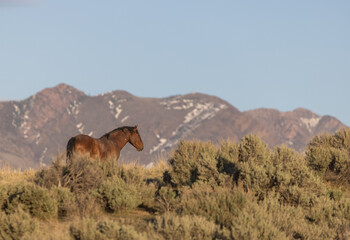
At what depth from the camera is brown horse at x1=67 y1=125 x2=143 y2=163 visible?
1911 centimetres

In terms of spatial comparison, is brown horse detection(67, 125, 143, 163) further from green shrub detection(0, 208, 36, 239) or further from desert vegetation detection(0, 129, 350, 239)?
green shrub detection(0, 208, 36, 239)

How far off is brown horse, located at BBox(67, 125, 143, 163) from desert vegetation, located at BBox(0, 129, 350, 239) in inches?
66.5

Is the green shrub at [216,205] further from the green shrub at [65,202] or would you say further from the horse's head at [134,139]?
the horse's head at [134,139]

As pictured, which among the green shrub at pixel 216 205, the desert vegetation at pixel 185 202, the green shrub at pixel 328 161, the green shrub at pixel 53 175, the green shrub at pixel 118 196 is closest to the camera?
the desert vegetation at pixel 185 202

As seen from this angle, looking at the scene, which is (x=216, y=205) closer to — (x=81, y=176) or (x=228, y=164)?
(x=81, y=176)

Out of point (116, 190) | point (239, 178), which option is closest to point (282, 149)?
point (239, 178)

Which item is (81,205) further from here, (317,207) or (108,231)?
(317,207)

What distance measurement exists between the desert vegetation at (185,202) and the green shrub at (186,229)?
0.02 meters

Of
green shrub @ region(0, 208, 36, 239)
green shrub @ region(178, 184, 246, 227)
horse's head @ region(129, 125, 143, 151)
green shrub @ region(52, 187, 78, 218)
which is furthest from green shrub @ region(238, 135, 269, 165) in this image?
green shrub @ region(0, 208, 36, 239)

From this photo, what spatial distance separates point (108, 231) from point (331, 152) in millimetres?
13546

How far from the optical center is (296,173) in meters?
16.9

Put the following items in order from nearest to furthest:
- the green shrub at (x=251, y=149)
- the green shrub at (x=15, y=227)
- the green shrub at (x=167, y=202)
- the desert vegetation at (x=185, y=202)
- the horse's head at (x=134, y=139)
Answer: the desert vegetation at (x=185, y=202), the green shrub at (x=15, y=227), the green shrub at (x=167, y=202), the green shrub at (x=251, y=149), the horse's head at (x=134, y=139)

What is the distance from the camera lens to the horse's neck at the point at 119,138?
21.0 meters

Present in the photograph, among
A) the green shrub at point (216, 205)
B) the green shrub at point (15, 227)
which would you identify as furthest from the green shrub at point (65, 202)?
the green shrub at point (216, 205)
